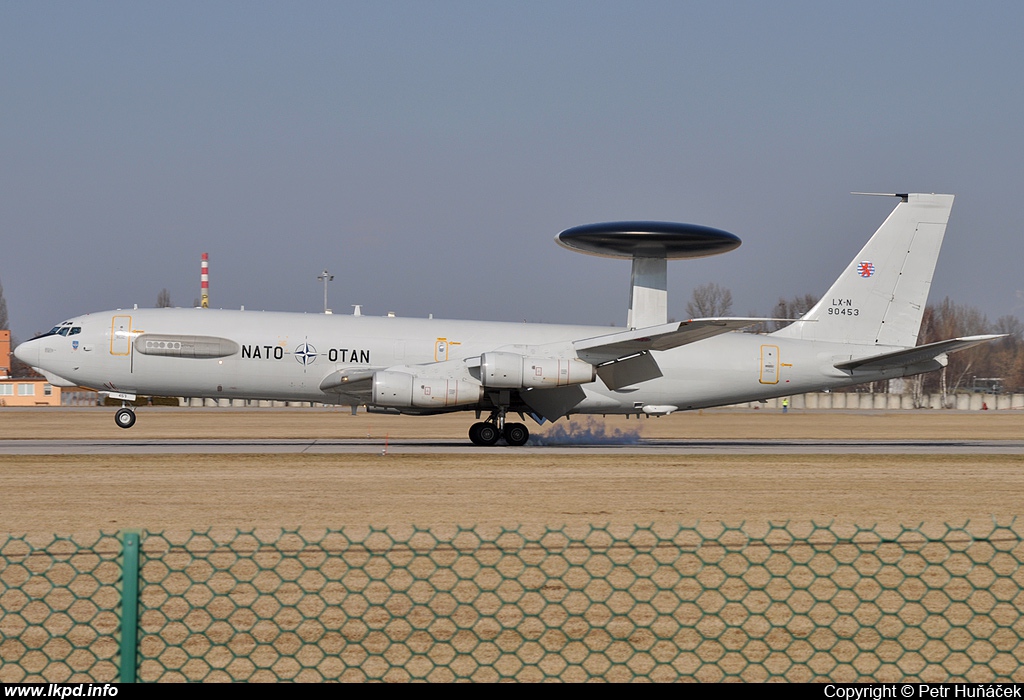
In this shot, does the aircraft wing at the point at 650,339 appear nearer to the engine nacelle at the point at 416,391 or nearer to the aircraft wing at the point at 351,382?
the engine nacelle at the point at 416,391

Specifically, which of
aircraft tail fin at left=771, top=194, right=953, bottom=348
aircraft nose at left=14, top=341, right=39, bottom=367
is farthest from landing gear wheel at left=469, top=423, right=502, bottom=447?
aircraft nose at left=14, top=341, right=39, bottom=367

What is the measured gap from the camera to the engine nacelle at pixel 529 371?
1242 inches

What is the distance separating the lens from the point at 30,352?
107ft

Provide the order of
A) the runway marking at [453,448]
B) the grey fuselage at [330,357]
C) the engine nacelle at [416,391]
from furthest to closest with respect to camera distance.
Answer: the grey fuselage at [330,357], the engine nacelle at [416,391], the runway marking at [453,448]

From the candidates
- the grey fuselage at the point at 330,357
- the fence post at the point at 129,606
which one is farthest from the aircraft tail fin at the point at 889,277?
the fence post at the point at 129,606

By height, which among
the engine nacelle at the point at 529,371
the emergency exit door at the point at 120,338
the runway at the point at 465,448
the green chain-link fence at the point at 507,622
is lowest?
the green chain-link fence at the point at 507,622

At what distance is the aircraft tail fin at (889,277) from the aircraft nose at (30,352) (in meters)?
26.7

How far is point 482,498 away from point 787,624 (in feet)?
34.6

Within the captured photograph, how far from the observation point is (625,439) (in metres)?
→ 39.0

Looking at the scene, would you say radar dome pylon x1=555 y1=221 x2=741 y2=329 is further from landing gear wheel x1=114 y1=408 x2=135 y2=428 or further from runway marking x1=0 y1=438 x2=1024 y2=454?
landing gear wheel x1=114 y1=408 x2=135 y2=428

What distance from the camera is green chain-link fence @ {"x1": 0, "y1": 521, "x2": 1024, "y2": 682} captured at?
24.4 feet

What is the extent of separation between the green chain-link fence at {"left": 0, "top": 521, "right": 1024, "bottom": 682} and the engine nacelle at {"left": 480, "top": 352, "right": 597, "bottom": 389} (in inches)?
751

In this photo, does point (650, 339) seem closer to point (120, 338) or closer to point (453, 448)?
point (453, 448)
